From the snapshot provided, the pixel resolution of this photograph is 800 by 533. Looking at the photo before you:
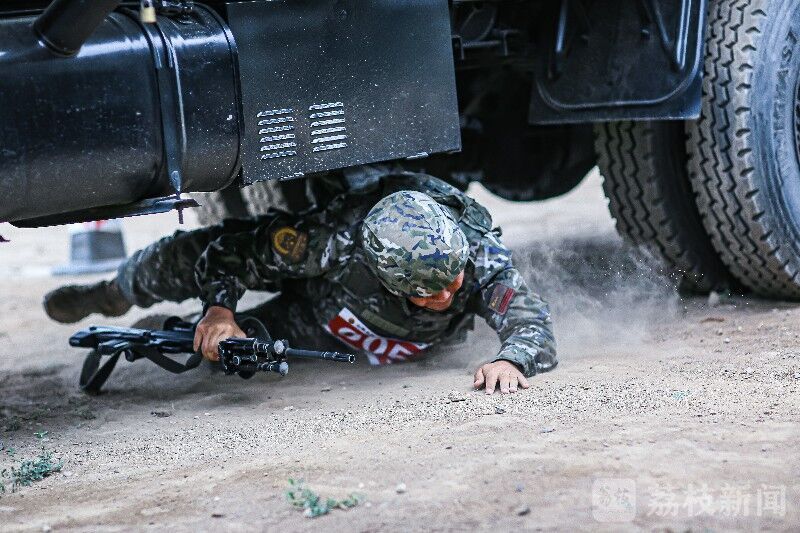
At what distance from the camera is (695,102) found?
13.3 ft

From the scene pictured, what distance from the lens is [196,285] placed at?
435 centimetres

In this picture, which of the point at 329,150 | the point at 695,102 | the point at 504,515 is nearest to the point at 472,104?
the point at 695,102

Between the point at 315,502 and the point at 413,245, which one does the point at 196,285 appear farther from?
the point at 315,502

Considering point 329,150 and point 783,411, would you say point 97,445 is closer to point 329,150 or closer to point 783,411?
point 329,150

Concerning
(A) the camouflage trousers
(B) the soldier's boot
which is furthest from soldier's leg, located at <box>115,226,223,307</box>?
(B) the soldier's boot

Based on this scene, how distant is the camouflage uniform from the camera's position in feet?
12.5

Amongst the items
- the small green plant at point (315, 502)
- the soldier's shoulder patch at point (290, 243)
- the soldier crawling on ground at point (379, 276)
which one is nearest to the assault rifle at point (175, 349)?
the soldier crawling on ground at point (379, 276)

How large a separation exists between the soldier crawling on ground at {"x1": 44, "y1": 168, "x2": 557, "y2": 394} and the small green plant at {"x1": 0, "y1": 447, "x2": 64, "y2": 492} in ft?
2.73

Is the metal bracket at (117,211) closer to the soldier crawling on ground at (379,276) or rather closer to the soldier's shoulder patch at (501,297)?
the soldier crawling on ground at (379,276)

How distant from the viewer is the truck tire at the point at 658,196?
4.46 m

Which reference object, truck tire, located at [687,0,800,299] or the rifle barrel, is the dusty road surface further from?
truck tire, located at [687,0,800,299]

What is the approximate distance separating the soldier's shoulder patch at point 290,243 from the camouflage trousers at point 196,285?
227mm

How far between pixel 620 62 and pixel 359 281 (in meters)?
1.24

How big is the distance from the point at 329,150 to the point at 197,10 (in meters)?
0.54
